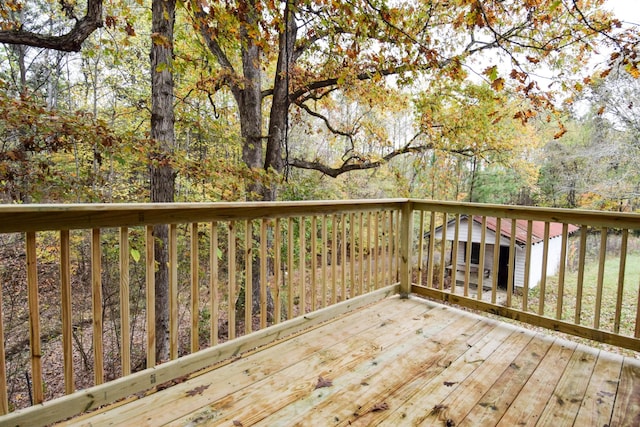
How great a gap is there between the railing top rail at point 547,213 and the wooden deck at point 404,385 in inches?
36.0

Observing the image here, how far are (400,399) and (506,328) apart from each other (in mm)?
1462

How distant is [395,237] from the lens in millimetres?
3463

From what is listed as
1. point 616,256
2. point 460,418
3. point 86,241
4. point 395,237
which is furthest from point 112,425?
point 616,256

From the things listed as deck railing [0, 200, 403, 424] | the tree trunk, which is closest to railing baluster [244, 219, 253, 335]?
deck railing [0, 200, 403, 424]

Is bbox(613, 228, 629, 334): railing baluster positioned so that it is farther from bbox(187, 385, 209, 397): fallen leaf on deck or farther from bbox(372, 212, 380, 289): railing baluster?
bbox(187, 385, 209, 397): fallen leaf on deck

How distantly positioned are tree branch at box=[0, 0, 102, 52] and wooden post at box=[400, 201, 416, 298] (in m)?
3.17

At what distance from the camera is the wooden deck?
1.67 m

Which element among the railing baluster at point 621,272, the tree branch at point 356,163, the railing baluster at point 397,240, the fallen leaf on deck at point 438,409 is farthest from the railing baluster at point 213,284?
the tree branch at point 356,163

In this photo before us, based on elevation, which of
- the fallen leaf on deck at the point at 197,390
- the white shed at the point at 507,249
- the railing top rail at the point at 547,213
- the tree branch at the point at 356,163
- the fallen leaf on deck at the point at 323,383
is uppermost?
the tree branch at the point at 356,163

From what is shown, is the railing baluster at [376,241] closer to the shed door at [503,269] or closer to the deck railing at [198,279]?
the deck railing at [198,279]

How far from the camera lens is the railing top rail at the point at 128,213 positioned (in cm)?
135

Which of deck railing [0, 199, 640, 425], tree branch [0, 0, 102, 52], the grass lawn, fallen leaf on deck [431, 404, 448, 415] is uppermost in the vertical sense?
tree branch [0, 0, 102, 52]

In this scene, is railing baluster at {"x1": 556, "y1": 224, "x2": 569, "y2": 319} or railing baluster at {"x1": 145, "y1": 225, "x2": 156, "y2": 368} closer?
railing baluster at {"x1": 145, "y1": 225, "x2": 156, "y2": 368}

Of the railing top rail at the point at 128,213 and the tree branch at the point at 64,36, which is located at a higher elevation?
the tree branch at the point at 64,36
